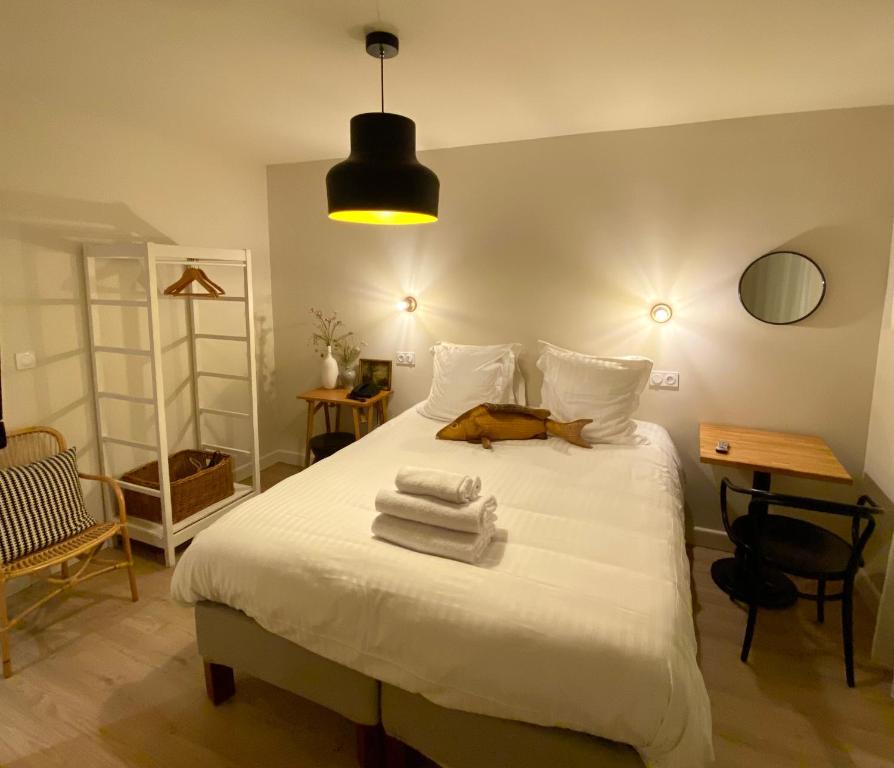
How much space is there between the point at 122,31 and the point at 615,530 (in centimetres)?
248

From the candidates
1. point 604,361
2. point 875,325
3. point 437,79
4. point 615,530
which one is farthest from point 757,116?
point 615,530

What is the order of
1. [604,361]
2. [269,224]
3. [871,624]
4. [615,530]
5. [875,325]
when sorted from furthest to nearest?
[269,224] < [604,361] < [875,325] < [871,624] < [615,530]

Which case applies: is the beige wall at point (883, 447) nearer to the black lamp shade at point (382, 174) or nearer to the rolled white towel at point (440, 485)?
the rolled white towel at point (440, 485)

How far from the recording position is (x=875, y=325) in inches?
102

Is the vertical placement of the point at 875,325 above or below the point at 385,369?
above

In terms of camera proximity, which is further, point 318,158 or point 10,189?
point 318,158

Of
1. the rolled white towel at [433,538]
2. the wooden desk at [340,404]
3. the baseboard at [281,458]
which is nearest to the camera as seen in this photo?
the rolled white towel at [433,538]

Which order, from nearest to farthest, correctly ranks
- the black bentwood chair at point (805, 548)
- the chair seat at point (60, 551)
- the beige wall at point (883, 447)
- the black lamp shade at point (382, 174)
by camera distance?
the black lamp shade at point (382, 174) < the black bentwood chair at point (805, 548) < the chair seat at point (60, 551) < the beige wall at point (883, 447)

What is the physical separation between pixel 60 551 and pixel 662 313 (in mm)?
3225

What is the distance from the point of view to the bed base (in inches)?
51.9

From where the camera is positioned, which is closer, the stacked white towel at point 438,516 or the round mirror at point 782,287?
the stacked white towel at point 438,516

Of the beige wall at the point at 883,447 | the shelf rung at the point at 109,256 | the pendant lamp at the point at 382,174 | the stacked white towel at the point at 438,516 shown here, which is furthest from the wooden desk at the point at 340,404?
the beige wall at the point at 883,447

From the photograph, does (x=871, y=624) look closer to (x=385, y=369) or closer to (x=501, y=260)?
(x=501, y=260)

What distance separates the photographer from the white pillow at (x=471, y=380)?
10.3 feet
